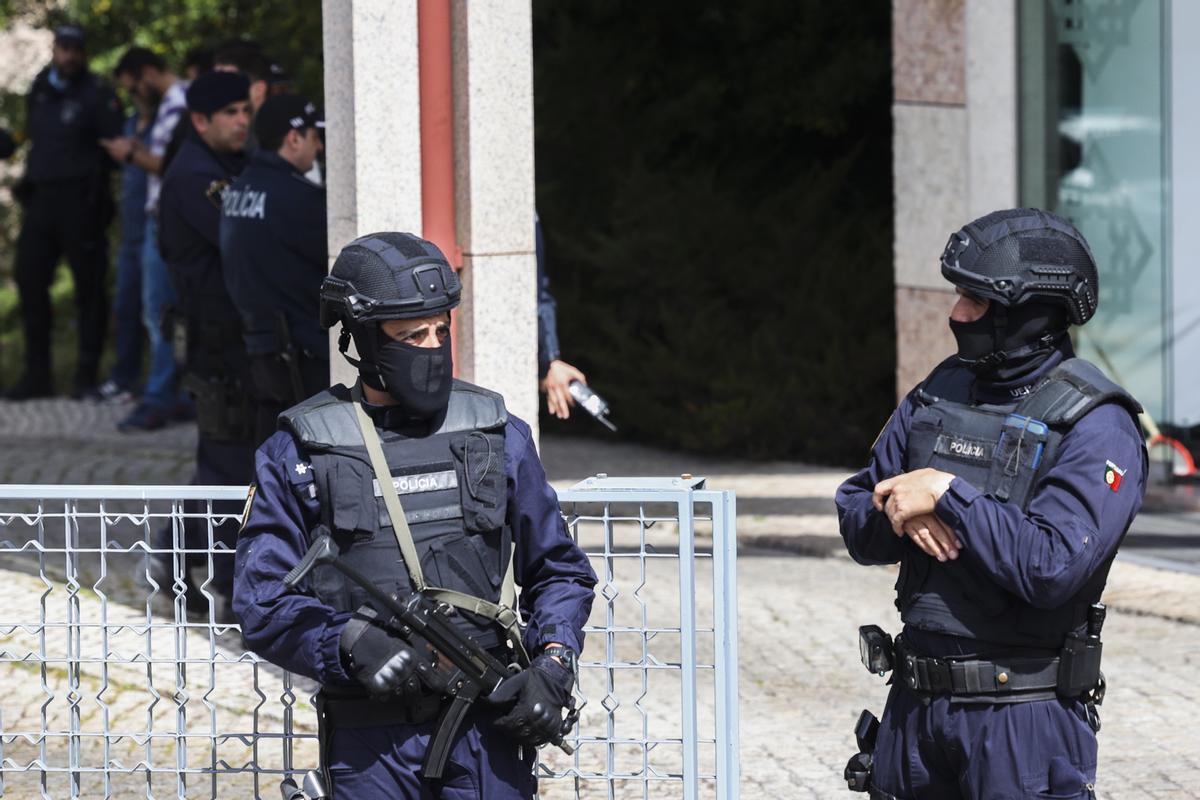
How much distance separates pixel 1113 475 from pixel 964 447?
0.98ft

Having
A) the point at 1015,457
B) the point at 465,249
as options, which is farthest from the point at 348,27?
the point at 1015,457

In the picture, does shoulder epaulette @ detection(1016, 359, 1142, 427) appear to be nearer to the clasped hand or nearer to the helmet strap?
the clasped hand

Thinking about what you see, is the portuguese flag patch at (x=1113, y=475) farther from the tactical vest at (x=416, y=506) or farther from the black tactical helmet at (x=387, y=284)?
the black tactical helmet at (x=387, y=284)

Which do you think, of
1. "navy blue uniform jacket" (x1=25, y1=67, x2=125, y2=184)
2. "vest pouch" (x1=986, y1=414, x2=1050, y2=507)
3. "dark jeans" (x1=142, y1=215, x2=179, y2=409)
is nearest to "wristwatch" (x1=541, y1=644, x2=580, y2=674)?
"vest pouch" (x1=986, y1=414, x2=1050, y2=507)

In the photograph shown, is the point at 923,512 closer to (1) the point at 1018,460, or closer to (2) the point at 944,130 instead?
(1) the point at 1018,460

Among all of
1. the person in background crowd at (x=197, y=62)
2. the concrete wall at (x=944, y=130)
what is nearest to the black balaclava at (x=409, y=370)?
the concrete wall at (x=944, y=130)

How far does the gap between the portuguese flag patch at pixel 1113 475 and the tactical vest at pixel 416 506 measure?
1186mm

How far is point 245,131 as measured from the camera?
7.89 m

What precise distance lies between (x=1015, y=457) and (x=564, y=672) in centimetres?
98

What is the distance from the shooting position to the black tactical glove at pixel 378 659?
12.1ft

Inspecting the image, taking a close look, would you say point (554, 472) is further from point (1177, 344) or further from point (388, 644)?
point (388, 644)

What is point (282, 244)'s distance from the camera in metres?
6.95

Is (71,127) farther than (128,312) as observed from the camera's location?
No

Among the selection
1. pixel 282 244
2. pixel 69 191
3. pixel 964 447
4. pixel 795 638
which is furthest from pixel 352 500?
pixel 69 191
